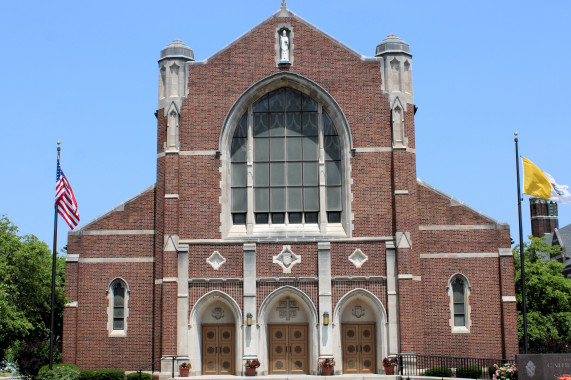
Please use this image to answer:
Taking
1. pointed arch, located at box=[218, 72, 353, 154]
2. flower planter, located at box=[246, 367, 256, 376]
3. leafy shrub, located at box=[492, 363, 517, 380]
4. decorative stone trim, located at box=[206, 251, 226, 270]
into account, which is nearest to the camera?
leafy shrub, located at box=[492, 363, 517, 380]

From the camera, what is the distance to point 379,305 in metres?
28.8

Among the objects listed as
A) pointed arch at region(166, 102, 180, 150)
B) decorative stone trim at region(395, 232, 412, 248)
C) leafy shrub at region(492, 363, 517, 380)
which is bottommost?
leafy shrub at region(492, 363, 517, 380)

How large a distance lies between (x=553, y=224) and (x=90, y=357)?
88.5 metres

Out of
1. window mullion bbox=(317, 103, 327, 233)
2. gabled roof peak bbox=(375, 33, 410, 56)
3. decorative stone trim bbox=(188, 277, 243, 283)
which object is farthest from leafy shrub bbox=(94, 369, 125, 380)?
gabled roof peak bbox=(375, 33, 410, 56)

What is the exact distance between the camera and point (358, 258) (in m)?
29.1

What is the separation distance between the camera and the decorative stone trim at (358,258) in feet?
95.2

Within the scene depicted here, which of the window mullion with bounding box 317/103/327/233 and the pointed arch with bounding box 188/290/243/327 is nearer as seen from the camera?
the pointed arch with bounding box 188/290/243/327

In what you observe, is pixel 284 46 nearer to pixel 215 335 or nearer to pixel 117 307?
pixel 215 335

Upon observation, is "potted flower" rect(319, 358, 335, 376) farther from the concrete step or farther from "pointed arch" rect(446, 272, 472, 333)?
"pointed arch" rect(446, 272, 472, 333)

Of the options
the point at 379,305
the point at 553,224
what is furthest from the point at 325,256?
the point at 553,224

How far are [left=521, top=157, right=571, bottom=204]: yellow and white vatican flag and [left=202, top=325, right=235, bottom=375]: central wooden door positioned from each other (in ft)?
38.8

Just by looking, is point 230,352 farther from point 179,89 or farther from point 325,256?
point 179,89

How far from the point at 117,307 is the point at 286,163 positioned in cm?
829

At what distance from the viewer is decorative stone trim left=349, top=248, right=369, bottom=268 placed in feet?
95.2
